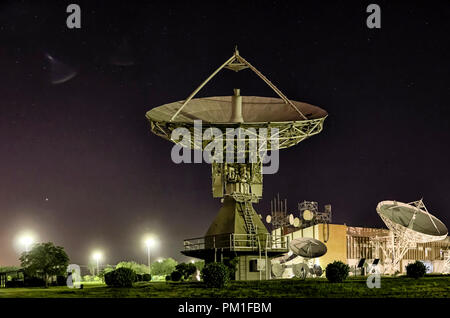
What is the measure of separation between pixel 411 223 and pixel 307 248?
12095mm

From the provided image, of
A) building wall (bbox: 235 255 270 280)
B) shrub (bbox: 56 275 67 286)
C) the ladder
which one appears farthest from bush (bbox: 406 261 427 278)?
shrub (bbox: 56 275 67 286)

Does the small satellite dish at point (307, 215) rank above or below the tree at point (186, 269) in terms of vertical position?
above

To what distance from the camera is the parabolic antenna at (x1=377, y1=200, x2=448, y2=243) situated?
61.5 m

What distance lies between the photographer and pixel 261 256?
48656 millimetres

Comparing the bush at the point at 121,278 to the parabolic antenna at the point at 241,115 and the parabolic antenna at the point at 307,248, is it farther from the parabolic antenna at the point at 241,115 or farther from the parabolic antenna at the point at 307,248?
the parabolic antenna at the point at 307,248

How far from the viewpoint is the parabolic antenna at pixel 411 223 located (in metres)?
61.5

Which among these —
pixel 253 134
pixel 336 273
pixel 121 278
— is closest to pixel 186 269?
pixel 253 134

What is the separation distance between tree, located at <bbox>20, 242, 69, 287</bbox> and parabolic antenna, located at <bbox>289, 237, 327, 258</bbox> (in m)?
25.3

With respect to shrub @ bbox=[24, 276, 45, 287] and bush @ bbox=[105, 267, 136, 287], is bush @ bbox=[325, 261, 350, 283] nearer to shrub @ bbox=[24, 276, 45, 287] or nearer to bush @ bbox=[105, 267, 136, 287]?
bush @ bbox=[105, 267, 136, 287]

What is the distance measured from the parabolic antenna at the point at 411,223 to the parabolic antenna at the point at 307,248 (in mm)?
8141

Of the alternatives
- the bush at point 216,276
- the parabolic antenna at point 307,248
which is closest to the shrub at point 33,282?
the bush at point 216,276

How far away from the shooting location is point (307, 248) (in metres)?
59.9
